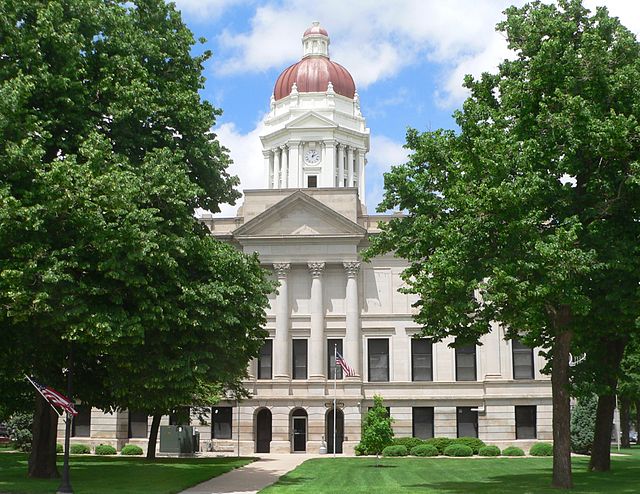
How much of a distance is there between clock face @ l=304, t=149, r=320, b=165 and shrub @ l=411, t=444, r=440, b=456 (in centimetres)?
3995

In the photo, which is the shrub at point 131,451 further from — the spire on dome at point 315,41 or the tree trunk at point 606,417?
the spire on dome at point 315,41

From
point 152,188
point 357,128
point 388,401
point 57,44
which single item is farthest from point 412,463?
point 357,128

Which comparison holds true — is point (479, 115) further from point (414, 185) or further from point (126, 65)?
point (126, 65)

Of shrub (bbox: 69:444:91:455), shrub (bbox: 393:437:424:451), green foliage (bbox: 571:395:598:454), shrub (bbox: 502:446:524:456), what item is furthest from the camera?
shrub (bbox: 69:444:91:455)

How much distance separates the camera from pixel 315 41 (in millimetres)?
89375

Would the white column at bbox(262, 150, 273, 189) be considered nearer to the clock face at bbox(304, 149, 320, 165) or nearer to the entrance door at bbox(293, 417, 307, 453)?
the clock face at bbox(304, 149, 320, 165)

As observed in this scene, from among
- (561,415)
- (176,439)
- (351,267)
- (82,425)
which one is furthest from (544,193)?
(82,425)

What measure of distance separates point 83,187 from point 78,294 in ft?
9.36

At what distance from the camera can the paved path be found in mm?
25141

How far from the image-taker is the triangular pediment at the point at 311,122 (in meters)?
83.8

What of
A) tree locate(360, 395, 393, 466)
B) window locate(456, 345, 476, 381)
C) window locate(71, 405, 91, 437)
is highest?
window locate(456, 345, 476, 381)

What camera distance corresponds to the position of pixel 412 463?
41000 mm

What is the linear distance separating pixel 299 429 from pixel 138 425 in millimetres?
10903

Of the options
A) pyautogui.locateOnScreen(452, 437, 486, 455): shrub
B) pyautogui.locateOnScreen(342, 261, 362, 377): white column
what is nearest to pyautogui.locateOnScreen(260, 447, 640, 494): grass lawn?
pyautogui.locateOnScreen(452, 437, 486, 455): shrub
